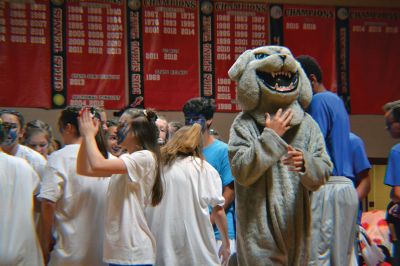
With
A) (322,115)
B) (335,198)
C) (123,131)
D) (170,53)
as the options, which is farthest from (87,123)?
(170,53)

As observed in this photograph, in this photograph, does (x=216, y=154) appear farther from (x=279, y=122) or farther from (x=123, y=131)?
(x=279, y=122)

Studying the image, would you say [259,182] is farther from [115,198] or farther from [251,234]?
[115,198]

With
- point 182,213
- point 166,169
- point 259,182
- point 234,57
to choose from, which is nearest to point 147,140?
point 166,169

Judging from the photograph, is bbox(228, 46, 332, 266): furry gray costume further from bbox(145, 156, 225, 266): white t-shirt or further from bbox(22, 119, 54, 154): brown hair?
bbox(22, 119, 54, 154): brown hair

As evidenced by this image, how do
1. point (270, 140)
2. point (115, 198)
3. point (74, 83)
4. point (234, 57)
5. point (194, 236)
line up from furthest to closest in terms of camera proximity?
1. point (234, 57)
2. point (74, 83)
3. point (194, 236)
4. point (115, 198)
5. point (270, 140)

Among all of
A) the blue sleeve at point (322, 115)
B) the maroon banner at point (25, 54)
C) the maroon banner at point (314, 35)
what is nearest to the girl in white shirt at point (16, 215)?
the blue sleeve at point (322, 115)

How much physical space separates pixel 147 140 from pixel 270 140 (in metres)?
1.03

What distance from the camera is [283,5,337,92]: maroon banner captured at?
24.3ft

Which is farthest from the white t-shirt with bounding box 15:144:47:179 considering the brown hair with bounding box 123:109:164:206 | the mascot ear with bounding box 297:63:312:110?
the mascot ear with bounding box 297:63:312:110

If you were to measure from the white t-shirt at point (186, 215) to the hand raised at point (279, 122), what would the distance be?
0.96m

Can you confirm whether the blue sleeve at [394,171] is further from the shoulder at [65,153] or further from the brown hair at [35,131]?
the brown hair at [35,131]

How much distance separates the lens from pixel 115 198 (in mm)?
3498

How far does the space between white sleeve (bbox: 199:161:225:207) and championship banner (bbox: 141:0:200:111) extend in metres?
3.21

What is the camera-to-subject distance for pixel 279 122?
2973mm
